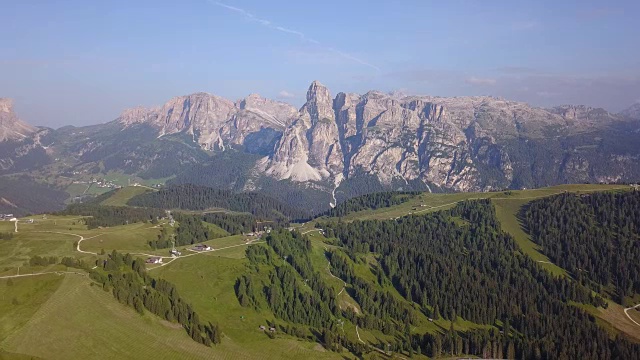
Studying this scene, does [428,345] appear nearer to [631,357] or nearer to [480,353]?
[480,353]

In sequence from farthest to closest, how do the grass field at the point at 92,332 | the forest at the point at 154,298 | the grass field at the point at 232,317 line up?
the grass field at the point at 232,317 < the forest at the point at 154,298 < the grass field at the point at 92,332

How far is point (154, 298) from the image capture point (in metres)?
164

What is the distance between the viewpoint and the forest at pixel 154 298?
158 meters

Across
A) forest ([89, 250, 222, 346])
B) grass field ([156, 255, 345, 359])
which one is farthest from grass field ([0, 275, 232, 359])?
grass field ([156, 255, 345, 359])

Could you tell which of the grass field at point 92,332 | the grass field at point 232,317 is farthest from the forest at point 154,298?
the grass field at point 232,317

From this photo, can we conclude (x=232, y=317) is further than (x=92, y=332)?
Yes

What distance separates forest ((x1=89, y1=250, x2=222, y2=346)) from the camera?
158 m

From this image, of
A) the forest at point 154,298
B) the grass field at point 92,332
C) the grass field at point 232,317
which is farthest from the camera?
the grass field at point 232,317

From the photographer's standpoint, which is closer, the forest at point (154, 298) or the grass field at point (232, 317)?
the forest at point (154, 298)

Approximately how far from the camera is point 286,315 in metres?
193

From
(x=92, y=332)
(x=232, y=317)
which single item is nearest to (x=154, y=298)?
(x=92, y=332)

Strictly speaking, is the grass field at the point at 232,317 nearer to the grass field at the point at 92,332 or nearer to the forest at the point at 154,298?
the forest at the point at 154,298

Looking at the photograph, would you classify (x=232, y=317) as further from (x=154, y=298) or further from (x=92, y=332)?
(x=92, y=332)

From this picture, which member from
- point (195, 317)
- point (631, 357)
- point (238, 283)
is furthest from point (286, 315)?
point (631, 357)
